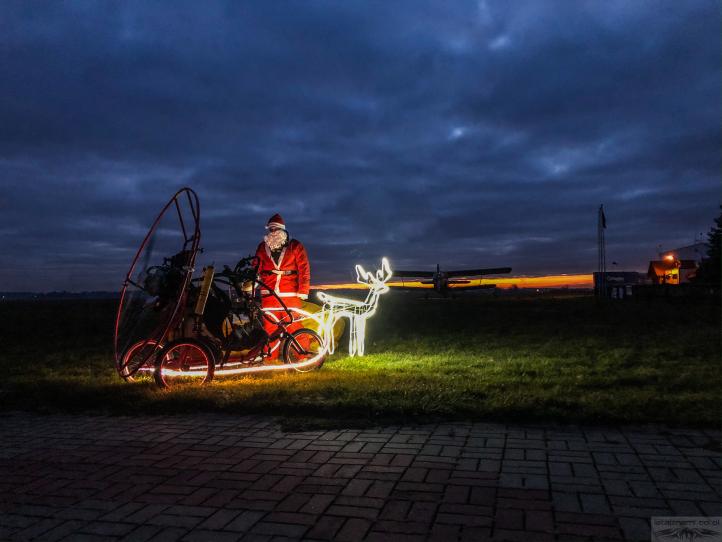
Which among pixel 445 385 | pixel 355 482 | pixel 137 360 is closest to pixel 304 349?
pixel 137 360

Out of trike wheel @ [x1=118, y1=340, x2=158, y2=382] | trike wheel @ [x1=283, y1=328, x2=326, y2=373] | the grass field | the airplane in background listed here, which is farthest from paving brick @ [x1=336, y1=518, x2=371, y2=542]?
the airplane in background

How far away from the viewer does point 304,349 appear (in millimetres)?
8969

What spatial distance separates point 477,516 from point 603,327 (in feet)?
50.7

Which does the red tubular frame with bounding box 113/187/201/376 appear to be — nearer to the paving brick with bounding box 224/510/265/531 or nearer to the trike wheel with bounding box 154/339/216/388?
the trike wheel with bounding box 154/339/216/388

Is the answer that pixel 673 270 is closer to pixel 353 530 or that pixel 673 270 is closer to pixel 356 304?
pixel 356 304

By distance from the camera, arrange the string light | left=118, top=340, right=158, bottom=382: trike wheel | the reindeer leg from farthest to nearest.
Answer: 1. the reindeer leg
2. the string light
3. left=118, top=340, right=158, bottom=382: trike wheel

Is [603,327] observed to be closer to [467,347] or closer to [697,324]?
[697,324]

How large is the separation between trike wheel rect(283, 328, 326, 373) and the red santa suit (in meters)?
0.44

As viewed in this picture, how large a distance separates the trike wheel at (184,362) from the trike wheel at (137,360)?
317mm

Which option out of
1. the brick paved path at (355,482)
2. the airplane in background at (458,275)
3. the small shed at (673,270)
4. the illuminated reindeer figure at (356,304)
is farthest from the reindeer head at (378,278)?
the small shed at (673,270)

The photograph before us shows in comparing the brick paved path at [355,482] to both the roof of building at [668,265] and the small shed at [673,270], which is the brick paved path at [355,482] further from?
the roof of building at [668,265]

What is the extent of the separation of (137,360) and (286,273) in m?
2.63

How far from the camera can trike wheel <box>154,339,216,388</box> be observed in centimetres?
722

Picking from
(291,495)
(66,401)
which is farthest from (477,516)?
(66,401)
